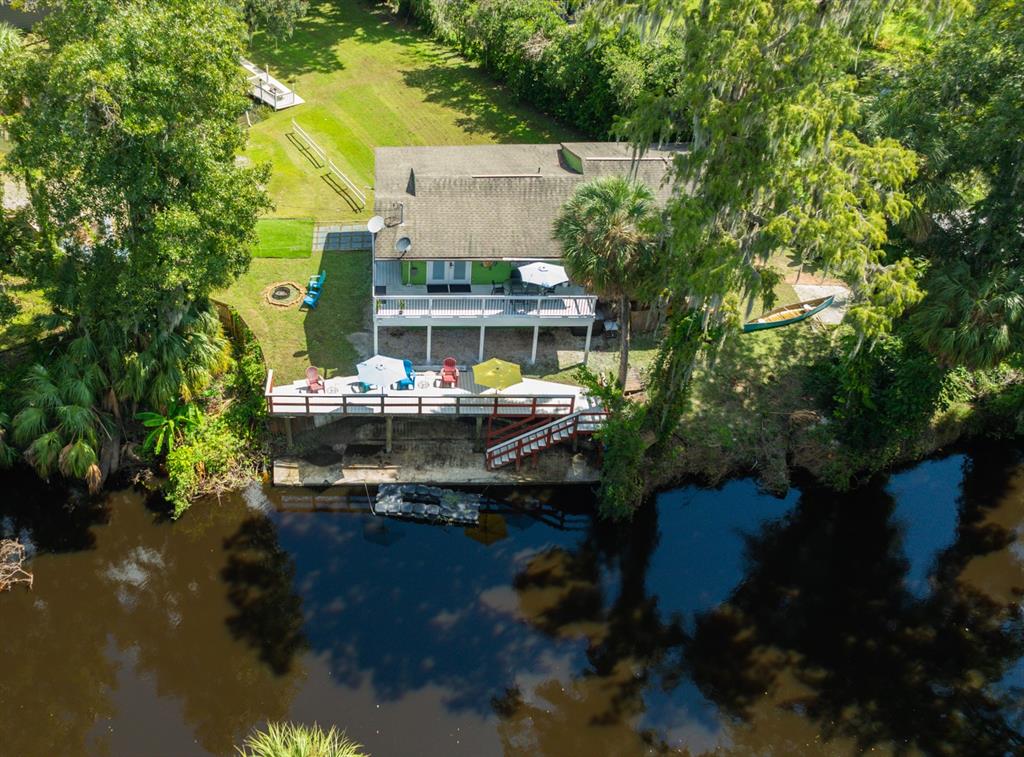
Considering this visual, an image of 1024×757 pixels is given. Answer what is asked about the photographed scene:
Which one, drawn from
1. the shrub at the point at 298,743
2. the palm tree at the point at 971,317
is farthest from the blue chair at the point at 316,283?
the palm tree at the point at 971,317

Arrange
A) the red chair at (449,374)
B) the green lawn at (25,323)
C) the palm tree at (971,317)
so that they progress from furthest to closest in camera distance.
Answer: the green lawn at (25,323) → the red chair at (449,374) → the palm tree at (971,317)

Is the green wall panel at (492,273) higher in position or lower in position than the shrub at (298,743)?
higher

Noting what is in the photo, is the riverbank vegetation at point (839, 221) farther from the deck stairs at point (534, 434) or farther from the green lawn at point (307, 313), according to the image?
the green lawn at point (307, 313)

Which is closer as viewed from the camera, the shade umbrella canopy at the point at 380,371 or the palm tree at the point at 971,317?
the palm tree at the point at 971,317

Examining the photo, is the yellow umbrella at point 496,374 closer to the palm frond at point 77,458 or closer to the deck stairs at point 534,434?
the deck stairs at point 534,434

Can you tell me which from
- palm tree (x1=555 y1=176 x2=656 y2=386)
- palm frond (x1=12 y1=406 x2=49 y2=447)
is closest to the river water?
palm frond (x1=12 y1=406 x2=49 y2=447)

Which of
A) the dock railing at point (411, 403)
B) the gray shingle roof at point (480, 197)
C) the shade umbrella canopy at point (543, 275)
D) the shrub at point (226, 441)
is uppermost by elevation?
the gray shingle roof at point (480, 197)

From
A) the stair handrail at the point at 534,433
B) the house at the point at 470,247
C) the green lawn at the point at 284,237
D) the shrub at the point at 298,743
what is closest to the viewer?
the shrub at the point at 298,743

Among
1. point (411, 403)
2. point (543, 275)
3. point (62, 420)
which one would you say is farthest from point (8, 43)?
point (543, 275)
